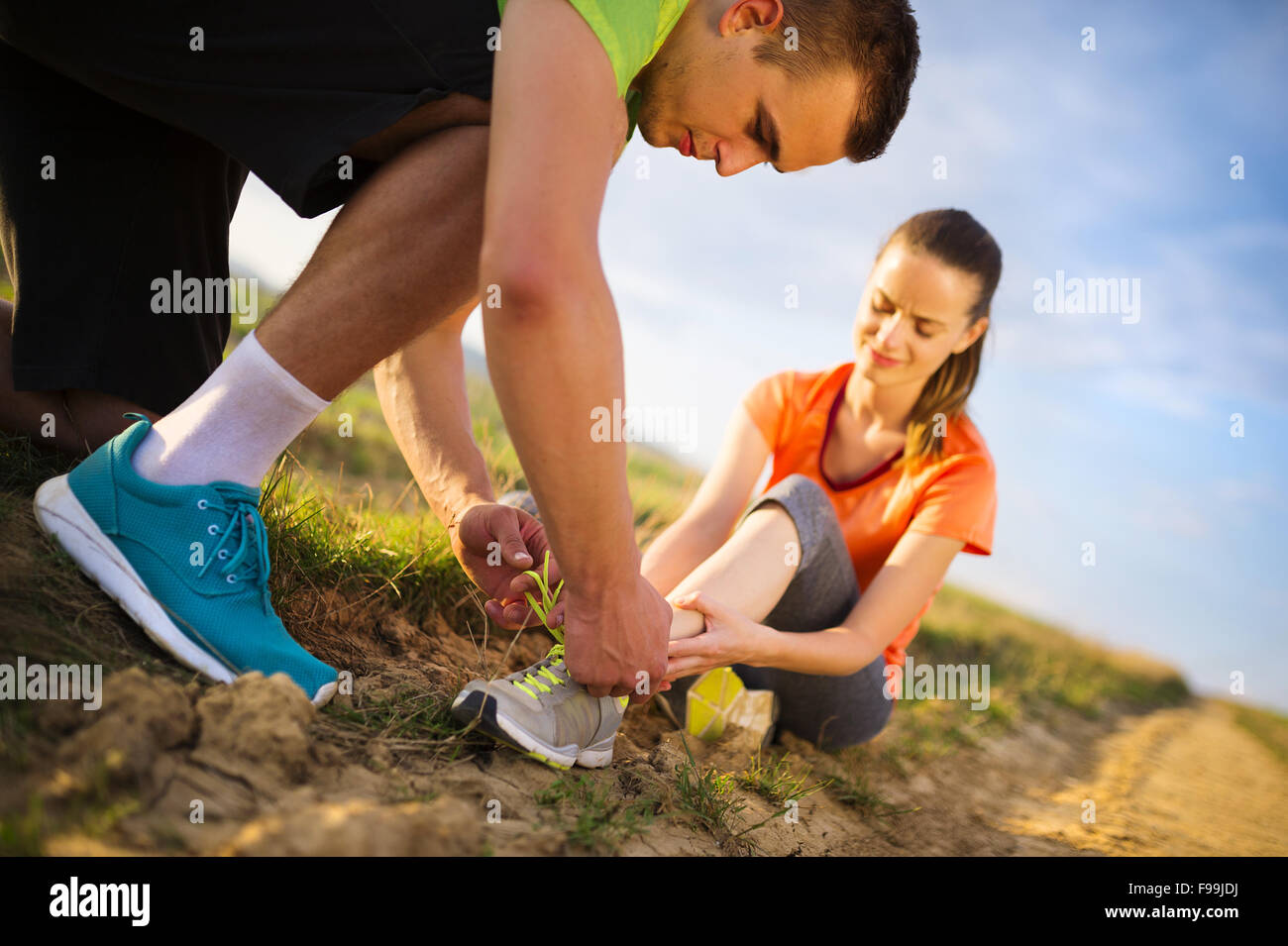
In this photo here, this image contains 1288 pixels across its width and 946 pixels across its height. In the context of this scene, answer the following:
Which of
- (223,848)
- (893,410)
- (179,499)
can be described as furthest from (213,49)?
(893,410)

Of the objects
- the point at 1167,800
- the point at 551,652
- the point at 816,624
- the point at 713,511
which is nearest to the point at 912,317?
the point at 713,511

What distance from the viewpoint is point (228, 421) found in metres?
1.52

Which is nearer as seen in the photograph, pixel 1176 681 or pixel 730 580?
pixel 730 580

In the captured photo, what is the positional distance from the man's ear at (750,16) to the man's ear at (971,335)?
151 centimetres

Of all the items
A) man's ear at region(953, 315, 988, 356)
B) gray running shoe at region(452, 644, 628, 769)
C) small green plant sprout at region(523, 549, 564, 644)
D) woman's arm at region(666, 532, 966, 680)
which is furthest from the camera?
man's ear at region(953, 315, 988, 356)

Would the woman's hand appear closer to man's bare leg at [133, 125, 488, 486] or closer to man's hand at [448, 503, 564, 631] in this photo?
man's hand at [448, 503, 564, 631]

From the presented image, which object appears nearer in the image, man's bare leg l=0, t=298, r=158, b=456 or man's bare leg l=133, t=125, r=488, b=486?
man's bare leg l=133, t=125, r=488, b=486

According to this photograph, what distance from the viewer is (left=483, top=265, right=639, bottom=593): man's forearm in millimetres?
1212

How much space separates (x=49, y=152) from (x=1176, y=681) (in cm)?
1548

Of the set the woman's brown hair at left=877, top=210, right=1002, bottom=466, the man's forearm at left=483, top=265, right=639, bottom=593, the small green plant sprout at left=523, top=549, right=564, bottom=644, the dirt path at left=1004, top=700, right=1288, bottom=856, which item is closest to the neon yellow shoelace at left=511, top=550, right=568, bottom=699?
the small green plant sprout at left=523, top=549, right=564, bottom=644

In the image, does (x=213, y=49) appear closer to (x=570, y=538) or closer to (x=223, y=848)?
(x=570, y=538)

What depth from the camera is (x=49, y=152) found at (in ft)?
6.20

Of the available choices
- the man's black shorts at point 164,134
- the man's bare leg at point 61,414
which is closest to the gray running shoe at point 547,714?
the man's black shorts at point 164,134

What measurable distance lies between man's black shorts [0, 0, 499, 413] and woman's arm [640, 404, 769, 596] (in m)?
1.40
